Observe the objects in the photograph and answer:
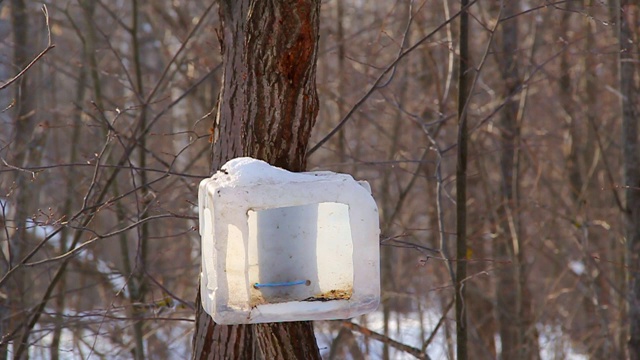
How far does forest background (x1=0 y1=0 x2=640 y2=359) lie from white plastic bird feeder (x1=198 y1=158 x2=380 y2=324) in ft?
4.25

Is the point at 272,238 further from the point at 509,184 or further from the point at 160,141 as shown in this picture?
the point at 160,141

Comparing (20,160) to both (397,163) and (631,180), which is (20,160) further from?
(631,180)

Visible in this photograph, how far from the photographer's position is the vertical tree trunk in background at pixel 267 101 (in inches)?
102

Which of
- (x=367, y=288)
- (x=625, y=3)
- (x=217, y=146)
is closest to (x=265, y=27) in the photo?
(x=217, y=146)

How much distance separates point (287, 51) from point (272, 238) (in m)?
0.62

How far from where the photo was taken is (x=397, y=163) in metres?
4.29

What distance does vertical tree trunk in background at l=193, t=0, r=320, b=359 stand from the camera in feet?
8.46

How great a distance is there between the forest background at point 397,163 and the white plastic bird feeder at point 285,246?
1.29 m

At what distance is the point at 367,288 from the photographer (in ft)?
7.27

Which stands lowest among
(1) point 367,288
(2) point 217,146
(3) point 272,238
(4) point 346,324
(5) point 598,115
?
(4) point 346,324

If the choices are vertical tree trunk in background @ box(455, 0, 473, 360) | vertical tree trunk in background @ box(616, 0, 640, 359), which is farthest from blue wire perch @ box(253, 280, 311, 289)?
vertical tree trunk in background @ box(616, 0, 640, 359)

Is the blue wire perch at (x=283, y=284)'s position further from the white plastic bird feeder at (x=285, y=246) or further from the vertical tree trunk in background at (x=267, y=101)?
the vertical tree trunk in background at (x=267, y=101)

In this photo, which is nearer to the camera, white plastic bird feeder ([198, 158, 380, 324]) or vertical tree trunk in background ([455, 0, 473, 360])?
white plastic bird feeder ([198, 158, 380, 324])

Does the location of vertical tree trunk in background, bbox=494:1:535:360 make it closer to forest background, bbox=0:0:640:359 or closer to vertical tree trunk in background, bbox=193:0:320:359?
forest background, bbox=0:0:640:359
